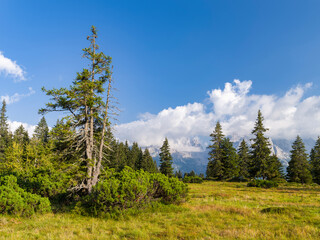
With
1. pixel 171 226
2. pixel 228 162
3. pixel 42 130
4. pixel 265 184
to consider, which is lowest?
pixel 265 184

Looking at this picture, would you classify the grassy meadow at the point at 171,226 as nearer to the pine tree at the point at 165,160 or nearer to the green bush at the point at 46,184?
the green bush at the point at 46,184

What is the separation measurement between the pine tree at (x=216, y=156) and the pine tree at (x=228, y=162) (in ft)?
2.76

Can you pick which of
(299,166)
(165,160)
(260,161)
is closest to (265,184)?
(260,161)

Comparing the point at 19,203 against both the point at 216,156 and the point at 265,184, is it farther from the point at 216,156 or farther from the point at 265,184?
the point at 216,156

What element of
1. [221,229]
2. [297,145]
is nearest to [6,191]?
[221,229]

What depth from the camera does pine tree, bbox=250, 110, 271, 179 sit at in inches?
1473

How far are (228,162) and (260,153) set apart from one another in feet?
27.8

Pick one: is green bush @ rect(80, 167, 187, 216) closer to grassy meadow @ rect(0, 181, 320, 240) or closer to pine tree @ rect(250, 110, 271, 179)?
grassy meadow @ rect(0, 181, 320, 240)

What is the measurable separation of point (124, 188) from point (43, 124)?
79138mm

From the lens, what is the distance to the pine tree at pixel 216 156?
1687 inches

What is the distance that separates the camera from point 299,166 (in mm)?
40625

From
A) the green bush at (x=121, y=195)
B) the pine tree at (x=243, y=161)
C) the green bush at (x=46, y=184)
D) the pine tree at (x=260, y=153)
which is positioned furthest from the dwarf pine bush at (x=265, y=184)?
the green bush at (x=46, y=184)

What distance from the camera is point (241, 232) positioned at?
6.72 metres

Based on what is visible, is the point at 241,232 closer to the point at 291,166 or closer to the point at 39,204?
the point at 39,204
